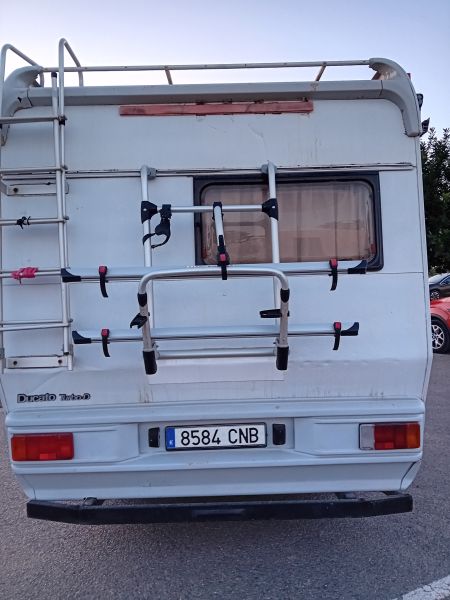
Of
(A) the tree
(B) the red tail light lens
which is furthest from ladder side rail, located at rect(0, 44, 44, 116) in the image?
(A) the tree

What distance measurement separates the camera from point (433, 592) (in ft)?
11.1

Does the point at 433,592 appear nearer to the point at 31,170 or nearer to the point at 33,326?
the point at 33,326

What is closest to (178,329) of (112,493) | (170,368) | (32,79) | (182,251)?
(170,368)

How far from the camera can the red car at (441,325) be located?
11652 millimetres

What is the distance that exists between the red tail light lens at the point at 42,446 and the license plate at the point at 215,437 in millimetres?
554

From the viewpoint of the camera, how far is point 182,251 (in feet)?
11.3

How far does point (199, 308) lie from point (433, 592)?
2.03 metres

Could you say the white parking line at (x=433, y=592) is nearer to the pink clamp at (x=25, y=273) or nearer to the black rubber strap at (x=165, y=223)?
the black rubber strap at (x=165, y=223)

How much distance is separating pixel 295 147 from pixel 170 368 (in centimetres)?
144

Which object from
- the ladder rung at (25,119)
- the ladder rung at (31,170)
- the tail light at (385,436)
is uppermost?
the ladder rung at (25,119)

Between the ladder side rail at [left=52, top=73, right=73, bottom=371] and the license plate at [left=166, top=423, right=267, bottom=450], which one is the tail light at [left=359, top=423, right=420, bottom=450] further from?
the ladder side rail at [left=52, top=73, right=73, bottom=371]

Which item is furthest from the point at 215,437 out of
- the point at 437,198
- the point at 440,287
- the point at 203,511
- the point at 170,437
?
the point at 437,198

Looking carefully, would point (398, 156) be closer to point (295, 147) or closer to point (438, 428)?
point (295, 147)

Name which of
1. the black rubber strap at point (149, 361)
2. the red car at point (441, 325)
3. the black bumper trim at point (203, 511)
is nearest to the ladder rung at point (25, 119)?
the black rubber strap at point (149, 361)
